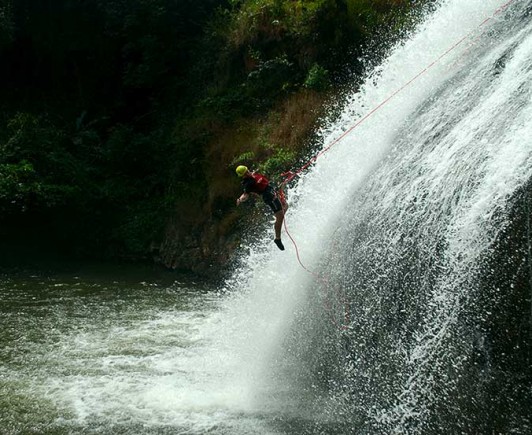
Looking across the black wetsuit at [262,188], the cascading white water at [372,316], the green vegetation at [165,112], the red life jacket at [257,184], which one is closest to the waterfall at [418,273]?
the cascading white water at [372,316]

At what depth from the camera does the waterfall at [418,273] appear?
6.46 metres

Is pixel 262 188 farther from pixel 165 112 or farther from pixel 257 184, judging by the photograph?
pixel 165 112

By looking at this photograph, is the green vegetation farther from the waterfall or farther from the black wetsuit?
the black wetsuit

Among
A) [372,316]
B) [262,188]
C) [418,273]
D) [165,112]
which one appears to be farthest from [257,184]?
[165,112]

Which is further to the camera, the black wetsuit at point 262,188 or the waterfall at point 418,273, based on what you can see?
the black wetsuit at point 262,188

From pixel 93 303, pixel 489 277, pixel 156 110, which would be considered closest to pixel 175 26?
pixel 156 110

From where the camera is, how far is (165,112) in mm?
16609

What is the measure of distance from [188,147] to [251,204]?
3.02m

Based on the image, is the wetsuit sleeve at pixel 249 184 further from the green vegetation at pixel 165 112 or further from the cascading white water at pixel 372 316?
the green vegetation at pixel 165 112

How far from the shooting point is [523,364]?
6.96m

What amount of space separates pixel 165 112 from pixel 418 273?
36.0ft

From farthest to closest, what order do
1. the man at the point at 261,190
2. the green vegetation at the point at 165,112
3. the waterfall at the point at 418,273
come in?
the green vegetation at the point at 165,112, the man at the point at 261,190, the waterfall at the point at 418,273

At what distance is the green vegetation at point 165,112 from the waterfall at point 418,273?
361cm

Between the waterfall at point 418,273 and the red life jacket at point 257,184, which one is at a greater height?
the red life jacket at point 257,184
